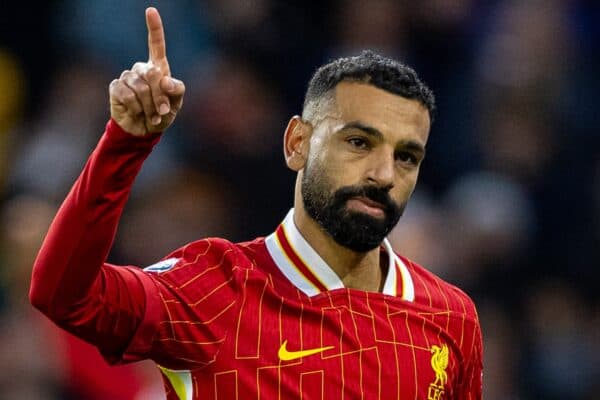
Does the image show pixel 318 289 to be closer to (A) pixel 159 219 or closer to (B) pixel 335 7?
(A) pixel 159 219

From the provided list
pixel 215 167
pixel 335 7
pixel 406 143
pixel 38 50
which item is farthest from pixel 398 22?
pixel 406 143

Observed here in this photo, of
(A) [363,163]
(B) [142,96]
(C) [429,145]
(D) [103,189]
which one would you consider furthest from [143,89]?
(C) [429,145]

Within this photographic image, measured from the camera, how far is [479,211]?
6602 millimetres

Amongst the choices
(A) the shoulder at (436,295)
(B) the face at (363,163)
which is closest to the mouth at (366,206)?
(B) the face at (363,163)

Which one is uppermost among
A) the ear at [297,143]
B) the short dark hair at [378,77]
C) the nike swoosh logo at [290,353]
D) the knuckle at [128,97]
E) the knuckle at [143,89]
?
the short dark hair at [378,77]

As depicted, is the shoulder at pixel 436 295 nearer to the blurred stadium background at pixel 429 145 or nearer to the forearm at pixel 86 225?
the forearm at pixel 86 225

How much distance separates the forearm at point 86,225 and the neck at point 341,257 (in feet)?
2.67

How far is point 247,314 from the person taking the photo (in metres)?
3.19

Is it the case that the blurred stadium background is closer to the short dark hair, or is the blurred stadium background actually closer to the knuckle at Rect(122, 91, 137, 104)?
the short dark hair

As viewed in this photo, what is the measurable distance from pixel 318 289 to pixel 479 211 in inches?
133

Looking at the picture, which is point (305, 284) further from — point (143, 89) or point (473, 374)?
point (143, 89)

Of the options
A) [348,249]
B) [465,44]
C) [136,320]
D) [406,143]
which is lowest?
[136,320]

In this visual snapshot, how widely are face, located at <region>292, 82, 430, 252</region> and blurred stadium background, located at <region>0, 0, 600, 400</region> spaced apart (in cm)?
237

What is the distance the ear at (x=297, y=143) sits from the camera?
3.51m
